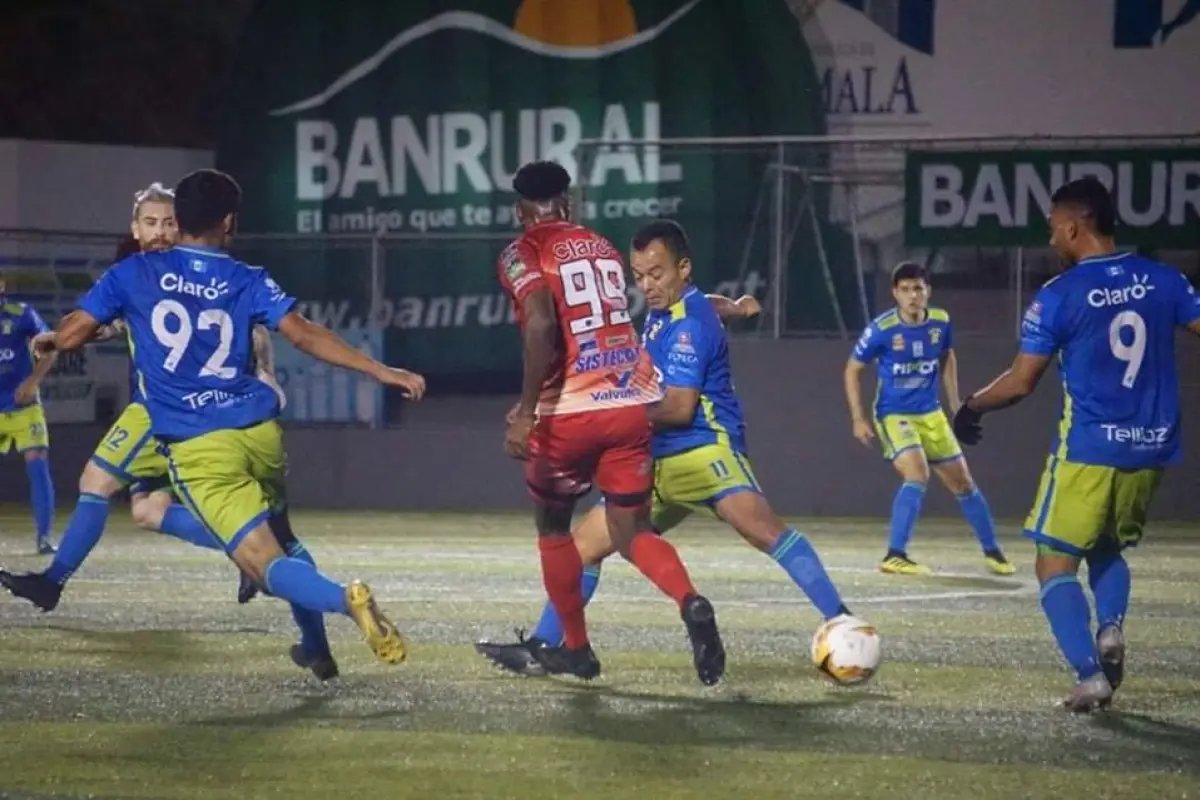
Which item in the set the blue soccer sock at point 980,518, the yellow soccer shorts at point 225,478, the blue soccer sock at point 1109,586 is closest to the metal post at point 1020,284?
the blue soccer sock at point 980,518

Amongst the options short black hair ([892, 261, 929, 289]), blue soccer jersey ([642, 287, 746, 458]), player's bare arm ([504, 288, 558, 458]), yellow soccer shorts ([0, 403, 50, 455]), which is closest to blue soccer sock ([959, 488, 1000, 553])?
short black hair ([892, 261, 929, 289])

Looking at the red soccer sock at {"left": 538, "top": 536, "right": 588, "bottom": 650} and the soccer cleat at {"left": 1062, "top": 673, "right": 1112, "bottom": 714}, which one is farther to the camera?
the red soccer sock at {"left": 538, "top": 536, "right": 588, "bottom": 650}

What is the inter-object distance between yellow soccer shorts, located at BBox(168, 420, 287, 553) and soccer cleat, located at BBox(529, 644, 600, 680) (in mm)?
1267

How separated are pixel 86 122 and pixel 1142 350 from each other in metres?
20.6

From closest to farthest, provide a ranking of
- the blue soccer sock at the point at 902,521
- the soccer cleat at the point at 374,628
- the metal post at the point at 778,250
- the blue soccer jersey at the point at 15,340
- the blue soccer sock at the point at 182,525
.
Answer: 1. the soccer cleat at the point at 374,628
2. the blue soccer sock at the point at 182,525
3. the blue soccer sock at the point at 902,521
4. the blue soccer jersey at the point at 15,340
5. the metal post at the point at 778,250

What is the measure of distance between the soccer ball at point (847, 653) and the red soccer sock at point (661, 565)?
526mm

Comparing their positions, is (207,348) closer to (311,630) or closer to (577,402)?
(311,630)

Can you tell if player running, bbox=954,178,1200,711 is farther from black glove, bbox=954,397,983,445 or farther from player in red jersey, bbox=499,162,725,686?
player in red jersey, bbox=499,162,725,686

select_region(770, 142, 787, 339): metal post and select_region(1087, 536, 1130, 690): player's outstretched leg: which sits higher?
select_region(770, 142, 787, 339): metal post

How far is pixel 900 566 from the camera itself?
505 inches

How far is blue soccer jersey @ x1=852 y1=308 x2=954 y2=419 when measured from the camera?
13.5m

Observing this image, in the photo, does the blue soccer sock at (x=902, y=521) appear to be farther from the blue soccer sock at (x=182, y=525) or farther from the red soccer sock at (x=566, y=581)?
the red soccer sock at (x=566, y=581)

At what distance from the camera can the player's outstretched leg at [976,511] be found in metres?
13.0

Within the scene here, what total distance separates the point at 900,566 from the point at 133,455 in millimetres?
5036
